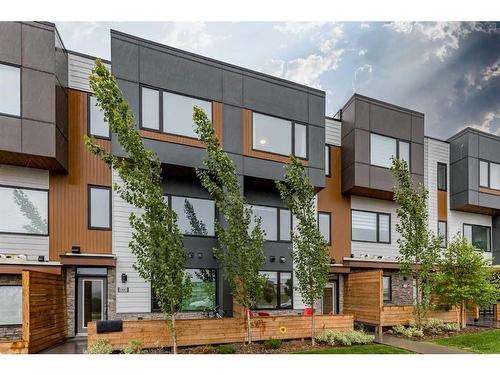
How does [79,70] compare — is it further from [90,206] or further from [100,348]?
[100,348]

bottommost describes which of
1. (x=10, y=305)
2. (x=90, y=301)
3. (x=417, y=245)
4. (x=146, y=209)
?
(x=90, y=301)

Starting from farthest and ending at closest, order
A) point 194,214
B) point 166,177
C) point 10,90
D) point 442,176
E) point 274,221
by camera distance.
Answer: point 442,176 → point 274,221 → point 194,214 → point 166,177 → point 10,90

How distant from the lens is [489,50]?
9633 mm

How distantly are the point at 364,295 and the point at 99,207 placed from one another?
25.0ft

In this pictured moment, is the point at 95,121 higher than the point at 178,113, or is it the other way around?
the point at 178,113

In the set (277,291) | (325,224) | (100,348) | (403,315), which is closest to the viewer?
(100,348)

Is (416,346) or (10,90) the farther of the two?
(416,346)

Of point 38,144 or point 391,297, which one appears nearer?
point 38,144

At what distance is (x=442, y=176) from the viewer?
540 inches

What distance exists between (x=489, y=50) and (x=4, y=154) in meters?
11.7

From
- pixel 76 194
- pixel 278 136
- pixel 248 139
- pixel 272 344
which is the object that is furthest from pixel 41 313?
pixel 278 136

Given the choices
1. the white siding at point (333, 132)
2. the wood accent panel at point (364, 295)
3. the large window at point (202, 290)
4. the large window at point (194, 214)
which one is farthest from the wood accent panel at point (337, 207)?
the large window at point (202, 290)
